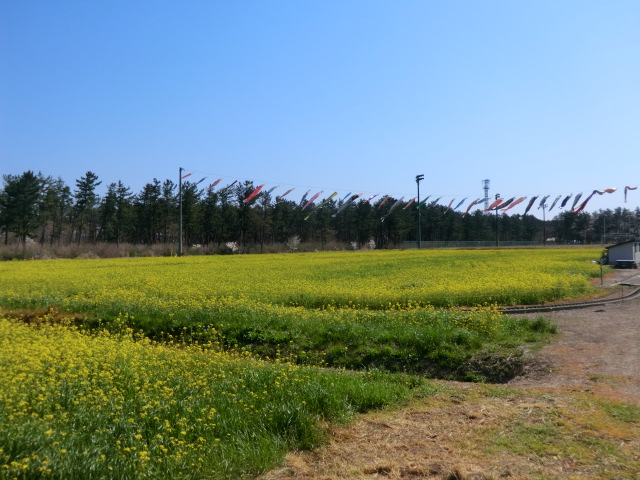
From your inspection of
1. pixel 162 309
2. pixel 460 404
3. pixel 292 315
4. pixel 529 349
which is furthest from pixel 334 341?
pixel 162 309

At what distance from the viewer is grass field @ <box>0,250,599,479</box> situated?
4980 mm

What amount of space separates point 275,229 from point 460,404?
80564 mm

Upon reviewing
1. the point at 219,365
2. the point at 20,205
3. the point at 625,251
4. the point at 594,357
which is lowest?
the point at 594,357

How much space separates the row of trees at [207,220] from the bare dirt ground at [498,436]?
42.5 m

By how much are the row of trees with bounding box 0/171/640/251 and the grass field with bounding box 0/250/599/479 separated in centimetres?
3393

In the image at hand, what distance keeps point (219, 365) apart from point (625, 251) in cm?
2919

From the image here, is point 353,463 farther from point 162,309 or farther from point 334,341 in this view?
point 162,309

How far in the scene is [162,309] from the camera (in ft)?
48.2

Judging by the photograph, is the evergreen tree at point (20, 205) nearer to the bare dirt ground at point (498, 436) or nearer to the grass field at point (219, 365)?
the grass field at point (219, 365)

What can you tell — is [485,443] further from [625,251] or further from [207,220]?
[207,220]

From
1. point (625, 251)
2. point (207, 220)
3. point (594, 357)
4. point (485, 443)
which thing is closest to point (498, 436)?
point (485, 443)

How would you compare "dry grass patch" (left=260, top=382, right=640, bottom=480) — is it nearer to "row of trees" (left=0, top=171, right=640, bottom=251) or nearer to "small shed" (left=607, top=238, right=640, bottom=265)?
"small shed" (left=607, top=238, right=640, bottom=265)

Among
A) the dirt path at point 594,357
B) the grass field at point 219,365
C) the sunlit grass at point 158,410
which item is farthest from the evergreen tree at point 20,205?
the dirt path at point 594,357

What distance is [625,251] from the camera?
99.1 feet
